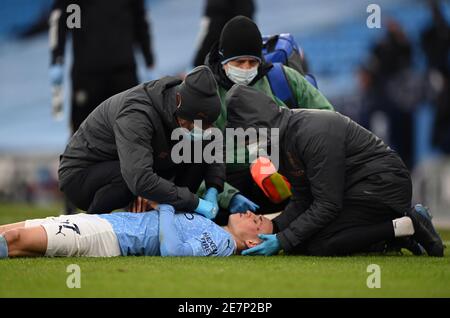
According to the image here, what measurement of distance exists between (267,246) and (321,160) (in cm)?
65

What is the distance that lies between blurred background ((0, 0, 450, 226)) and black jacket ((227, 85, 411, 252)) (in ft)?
17.0

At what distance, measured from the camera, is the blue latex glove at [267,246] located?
654 cm

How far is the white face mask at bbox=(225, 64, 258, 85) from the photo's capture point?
7.64 m

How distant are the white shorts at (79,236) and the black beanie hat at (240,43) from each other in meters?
1.85

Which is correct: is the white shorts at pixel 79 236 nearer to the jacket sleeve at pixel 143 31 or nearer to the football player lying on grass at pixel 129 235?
the football player lying on grass at pixel 129 235

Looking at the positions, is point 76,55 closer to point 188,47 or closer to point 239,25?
point 239,25

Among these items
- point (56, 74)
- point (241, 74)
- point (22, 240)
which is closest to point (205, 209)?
A: point (22, 240)

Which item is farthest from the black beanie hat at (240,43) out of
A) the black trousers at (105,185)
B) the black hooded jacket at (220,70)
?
the black trousers at (105,185)

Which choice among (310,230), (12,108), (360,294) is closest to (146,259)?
(310,230)

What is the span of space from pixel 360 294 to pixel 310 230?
1.52 meters

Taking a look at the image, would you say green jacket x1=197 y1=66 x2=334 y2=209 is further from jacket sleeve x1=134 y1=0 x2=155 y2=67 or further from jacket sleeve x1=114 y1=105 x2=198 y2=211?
jacket sleeve x1=134 y1=0 x2=155 y2=67

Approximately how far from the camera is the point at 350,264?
6.11 m

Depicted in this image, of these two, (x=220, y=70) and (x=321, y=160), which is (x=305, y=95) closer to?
(x=220, y=70)

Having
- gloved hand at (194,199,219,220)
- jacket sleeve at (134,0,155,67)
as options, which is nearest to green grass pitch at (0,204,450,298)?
gloved hand at (194,199,219,220)
